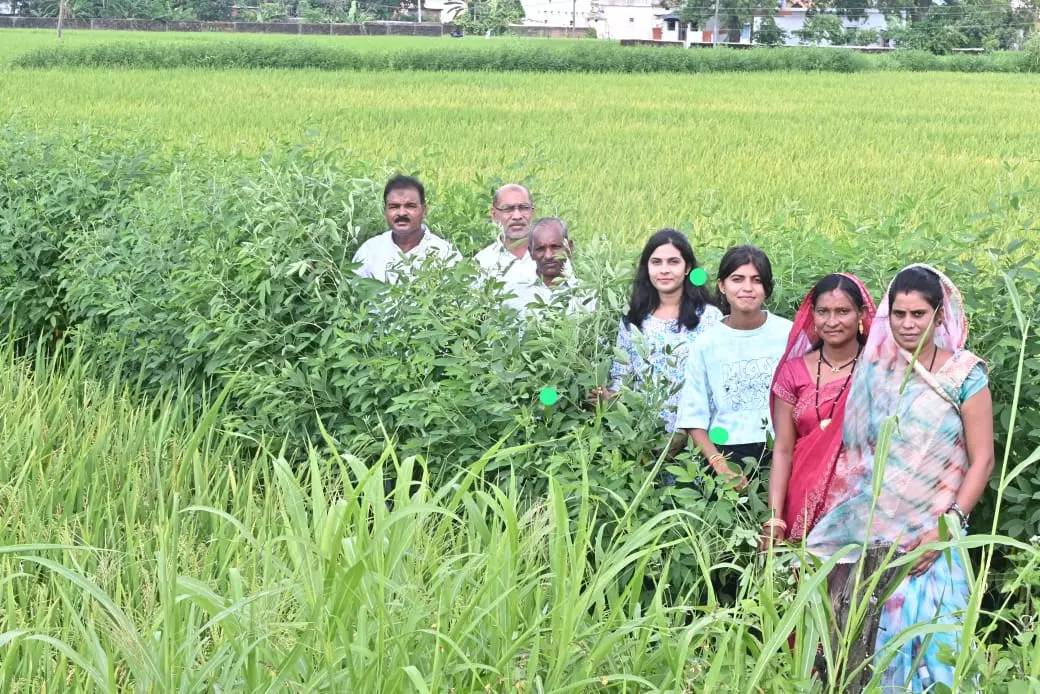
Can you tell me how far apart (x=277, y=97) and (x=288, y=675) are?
18776 millimetres

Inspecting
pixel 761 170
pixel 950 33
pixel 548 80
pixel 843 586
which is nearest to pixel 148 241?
pixel 843 586

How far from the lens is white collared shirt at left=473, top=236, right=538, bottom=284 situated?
4.42m

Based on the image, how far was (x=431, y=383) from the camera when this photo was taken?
396 centimetres

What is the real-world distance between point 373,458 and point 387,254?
2.85 ft

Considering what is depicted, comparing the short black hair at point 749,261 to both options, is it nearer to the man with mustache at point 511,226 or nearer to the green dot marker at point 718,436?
the green dot marker at point 718,436

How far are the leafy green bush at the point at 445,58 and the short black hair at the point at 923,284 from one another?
2764cm

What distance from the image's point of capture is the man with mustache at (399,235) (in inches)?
187

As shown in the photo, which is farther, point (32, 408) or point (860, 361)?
point (32, 408)

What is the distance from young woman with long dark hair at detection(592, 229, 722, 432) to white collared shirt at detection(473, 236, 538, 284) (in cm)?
62

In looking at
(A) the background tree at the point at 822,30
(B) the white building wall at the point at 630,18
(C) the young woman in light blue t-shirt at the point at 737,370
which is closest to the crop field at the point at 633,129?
(C) the young woman in light blue t-shirt at the point at 737,370

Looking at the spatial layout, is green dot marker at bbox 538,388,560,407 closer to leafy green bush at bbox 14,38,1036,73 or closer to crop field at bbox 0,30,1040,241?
crop field at bbox 0,30,1040,241

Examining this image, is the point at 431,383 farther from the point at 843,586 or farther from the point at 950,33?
the point at 950,33

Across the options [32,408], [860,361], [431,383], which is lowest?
[32,408]

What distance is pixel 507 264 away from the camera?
14.7 ft
